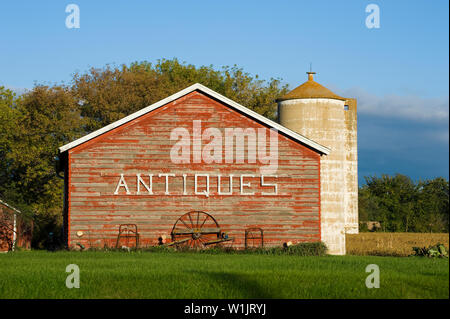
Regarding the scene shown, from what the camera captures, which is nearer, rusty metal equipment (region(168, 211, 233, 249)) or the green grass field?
the green grass field

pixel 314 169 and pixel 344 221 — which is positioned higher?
pixel 314 169

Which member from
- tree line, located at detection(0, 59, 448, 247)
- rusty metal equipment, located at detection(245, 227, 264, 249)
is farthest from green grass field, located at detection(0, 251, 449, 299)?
tree line, located at detection(0, 59, 448, 247)

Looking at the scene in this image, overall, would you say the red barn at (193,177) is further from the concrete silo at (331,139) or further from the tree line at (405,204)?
the tree line at (405,204)

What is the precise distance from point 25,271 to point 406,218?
194 ft

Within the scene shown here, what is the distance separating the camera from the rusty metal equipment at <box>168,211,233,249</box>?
3198cm

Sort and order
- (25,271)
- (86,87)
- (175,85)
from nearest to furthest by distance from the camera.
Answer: (25,271) < (86,87) < (175,85)

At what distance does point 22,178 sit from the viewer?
5297 cm

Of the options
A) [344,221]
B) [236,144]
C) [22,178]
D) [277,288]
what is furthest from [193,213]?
[22,178]

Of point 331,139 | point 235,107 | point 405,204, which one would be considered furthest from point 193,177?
point 405,204

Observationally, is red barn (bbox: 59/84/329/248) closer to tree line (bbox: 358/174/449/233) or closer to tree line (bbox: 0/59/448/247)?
tree line (bbox: 0/59/448/247)

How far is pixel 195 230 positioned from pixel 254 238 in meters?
2.80

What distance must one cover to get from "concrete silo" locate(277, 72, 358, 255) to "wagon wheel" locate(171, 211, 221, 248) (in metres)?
8.64

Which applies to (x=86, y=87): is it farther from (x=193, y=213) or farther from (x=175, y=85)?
(x=193, y=213)

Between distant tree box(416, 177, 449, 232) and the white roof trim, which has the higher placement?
the white roof trim
